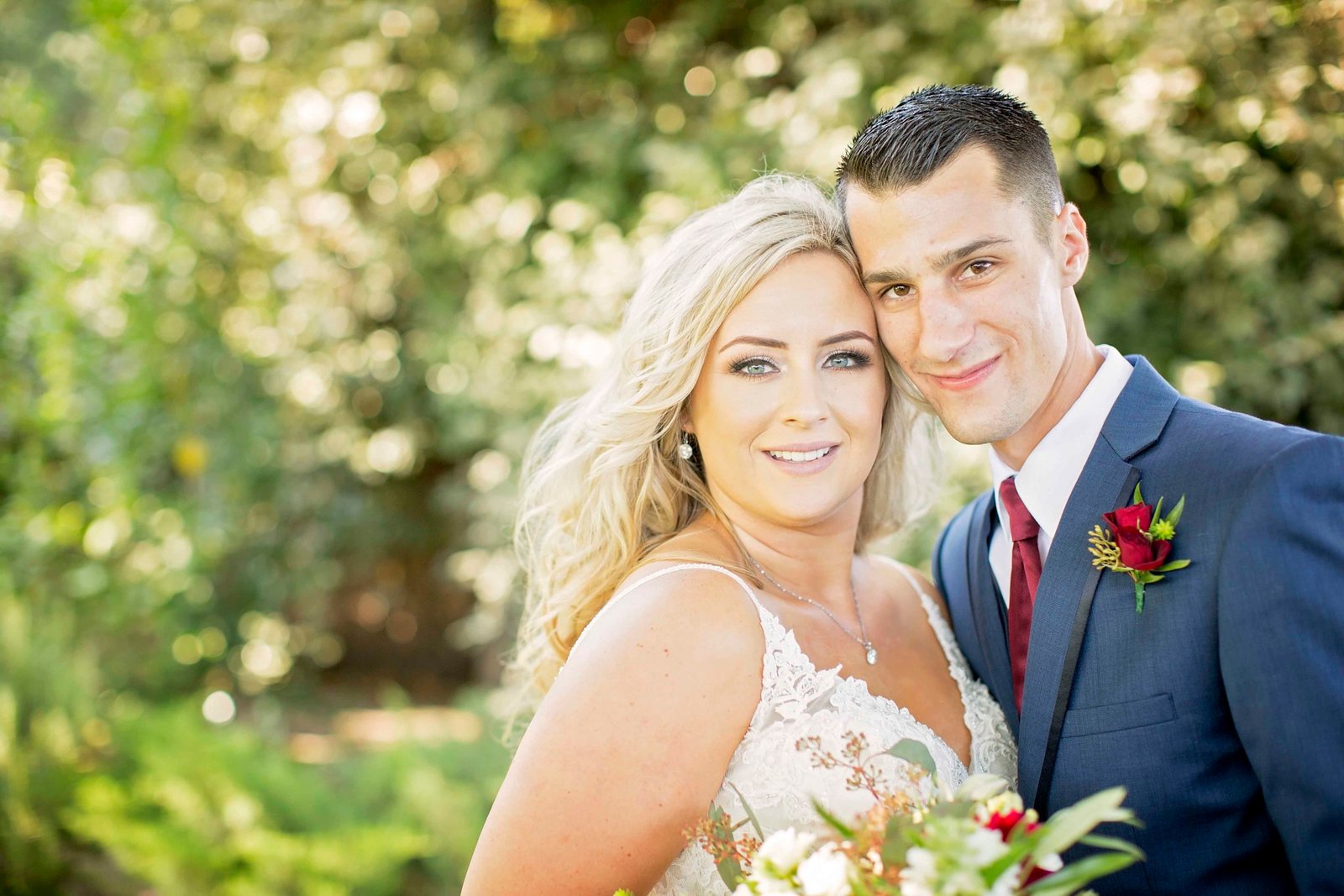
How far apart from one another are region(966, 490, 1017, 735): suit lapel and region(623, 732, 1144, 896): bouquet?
105cm

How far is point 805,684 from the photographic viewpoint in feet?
7.47

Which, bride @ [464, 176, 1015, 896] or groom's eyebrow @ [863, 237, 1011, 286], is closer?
bride @ [464, 176, 1015, 896]

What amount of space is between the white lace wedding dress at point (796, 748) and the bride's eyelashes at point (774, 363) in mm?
475

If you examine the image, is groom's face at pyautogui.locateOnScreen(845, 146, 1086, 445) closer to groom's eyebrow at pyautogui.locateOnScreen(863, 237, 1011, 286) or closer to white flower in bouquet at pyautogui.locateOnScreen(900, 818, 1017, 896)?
groom's eyebrow at pyautogui.locateOnScreen(863, 237, 1011, 286)

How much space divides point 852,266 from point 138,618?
18.7 feet

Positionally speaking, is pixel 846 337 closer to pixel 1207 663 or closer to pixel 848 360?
pixel 848 360

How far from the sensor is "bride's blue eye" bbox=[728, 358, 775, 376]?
8.25 feet

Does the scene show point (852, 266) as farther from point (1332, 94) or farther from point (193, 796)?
point (193, 796)

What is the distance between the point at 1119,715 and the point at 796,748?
2.06 feet

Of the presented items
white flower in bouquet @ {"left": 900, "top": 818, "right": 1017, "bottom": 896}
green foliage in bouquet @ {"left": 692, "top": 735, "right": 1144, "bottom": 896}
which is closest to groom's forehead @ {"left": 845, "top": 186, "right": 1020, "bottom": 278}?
green foliage in bouquet @ {"left": 692, "top": 735, "right": 1144, "bottom": 896}

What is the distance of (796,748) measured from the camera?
2176mm

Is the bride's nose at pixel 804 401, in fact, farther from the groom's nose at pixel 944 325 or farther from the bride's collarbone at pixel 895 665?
the bride's collarbone at pixel 895 665

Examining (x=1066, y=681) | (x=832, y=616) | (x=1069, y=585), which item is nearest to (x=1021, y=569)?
(x=1069, y=585)

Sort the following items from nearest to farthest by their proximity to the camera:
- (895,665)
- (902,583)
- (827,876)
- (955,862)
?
(955,862)
(827,876)
(895,665)
(902,583)
